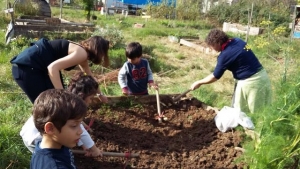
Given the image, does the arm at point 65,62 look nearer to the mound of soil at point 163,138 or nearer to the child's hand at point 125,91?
the mound of soil at point 163,138

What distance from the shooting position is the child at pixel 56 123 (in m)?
1.82

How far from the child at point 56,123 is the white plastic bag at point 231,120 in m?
2.68

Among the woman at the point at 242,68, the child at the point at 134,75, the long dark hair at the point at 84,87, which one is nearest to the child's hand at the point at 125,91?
the child at the point at 134,75

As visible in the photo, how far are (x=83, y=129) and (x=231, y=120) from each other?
211cm

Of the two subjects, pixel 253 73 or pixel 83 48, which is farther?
pixel 253 73

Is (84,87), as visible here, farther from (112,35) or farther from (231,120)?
(112,35)

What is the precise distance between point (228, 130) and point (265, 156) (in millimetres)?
1434

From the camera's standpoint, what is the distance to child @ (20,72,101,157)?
2904 mm

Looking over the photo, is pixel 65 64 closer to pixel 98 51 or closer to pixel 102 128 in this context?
pixel 98 51

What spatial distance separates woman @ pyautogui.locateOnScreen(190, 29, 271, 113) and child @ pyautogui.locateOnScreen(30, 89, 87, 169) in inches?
113

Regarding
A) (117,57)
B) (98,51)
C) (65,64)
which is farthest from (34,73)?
(117,57)

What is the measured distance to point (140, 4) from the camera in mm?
32406

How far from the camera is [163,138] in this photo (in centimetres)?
422

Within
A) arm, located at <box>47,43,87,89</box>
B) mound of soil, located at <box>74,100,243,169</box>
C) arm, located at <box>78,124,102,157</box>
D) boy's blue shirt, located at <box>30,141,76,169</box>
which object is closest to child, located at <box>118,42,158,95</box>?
mound of soil, located at <box>74,100,243,169</box>
